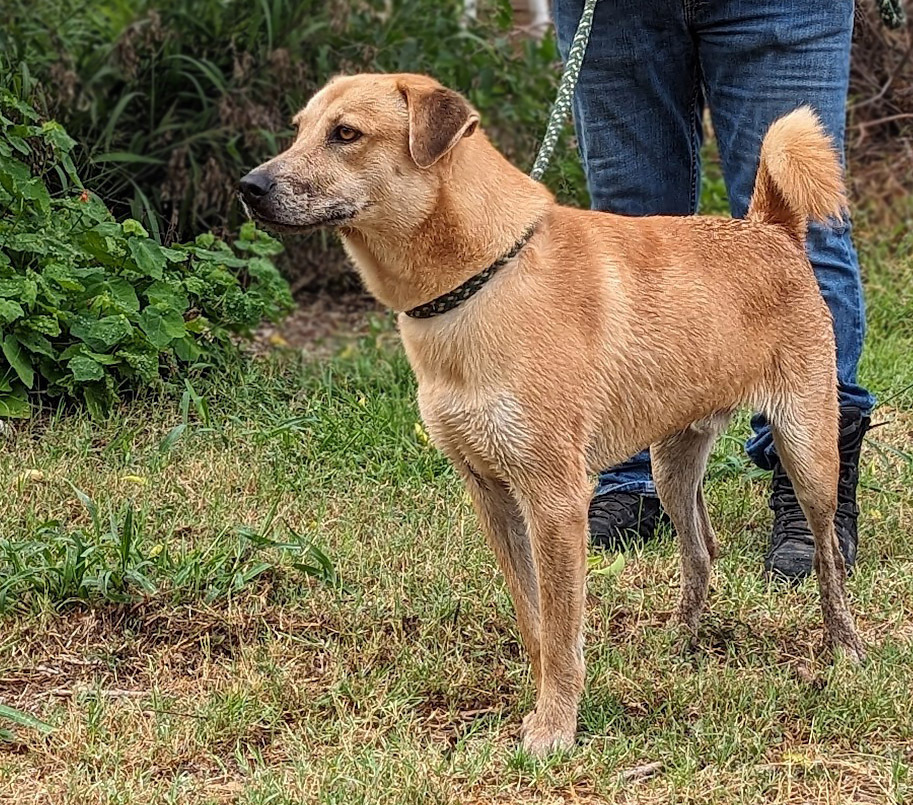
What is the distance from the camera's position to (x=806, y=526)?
402cm

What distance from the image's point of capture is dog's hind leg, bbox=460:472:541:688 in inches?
123

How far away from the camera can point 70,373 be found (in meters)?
4.82

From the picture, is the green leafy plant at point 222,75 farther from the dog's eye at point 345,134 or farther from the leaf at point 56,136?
the dog's eye at point 345,134

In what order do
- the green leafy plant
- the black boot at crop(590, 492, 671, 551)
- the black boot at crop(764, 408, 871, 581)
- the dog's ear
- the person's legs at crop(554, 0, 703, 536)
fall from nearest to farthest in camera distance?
1. the dog's ear
2. the person's legs at crop(554, 0, 703, 536)
3. the black boot at crop(764, 408, 871, 581)
4. the black boot at crop(590, 492, 671, 551)
5. the green leafy plant

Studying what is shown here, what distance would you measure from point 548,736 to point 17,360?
2530mm

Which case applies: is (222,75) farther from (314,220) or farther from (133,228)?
(314,220)

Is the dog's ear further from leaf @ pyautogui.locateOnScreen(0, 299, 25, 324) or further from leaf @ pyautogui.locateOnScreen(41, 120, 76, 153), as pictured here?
leaf @ pyautogui.locateOnScreen(41, 120, 76, 153)

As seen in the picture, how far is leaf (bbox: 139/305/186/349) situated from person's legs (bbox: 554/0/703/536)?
5.19 ft

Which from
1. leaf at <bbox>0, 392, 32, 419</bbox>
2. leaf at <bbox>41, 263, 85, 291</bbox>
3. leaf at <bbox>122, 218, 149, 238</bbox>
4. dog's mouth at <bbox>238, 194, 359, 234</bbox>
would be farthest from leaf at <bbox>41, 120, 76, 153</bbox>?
dog's mouth at <bbox>238, 194, 359, 234</bbox>

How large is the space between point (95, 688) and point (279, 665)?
1.43 ft

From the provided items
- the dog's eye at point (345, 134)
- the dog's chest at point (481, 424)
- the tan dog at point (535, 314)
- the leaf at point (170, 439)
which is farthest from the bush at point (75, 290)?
the dog's chest at point (481, 424)

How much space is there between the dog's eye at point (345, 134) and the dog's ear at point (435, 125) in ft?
0.42

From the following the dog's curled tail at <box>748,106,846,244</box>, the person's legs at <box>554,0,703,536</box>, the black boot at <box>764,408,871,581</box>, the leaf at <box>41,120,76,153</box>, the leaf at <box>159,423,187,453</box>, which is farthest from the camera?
the leaf at <box>41,120,76,153</box>

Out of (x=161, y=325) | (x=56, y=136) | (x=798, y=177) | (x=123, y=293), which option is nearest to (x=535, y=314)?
(x=798, y=177)
